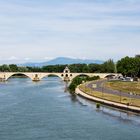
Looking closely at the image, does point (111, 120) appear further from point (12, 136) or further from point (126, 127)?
point (12, 136)

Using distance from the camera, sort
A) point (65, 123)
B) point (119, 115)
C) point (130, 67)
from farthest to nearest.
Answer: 1. point (130, 67)
2. point (119, 115)
3. point (65, 123)

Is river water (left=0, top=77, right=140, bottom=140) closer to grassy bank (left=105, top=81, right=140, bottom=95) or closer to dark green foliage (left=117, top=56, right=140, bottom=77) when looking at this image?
grassy bank (left=105, top=81, right=140, bottom=95)

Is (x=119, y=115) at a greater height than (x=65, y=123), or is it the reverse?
(x=119, y=115)

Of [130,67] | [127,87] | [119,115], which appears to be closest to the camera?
[119,115]

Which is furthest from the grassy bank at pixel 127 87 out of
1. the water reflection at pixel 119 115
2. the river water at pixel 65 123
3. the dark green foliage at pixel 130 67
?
the dark green foliage at pixel 130 67

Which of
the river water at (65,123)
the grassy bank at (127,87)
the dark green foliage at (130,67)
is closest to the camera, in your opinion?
the river water at (65,123)

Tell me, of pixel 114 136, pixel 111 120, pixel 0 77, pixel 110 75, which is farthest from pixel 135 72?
pixel 114 136

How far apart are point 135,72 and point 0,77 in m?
50.9

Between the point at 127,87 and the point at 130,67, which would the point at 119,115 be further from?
the point at 130,67

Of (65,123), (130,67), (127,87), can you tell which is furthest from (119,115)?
(130,67)

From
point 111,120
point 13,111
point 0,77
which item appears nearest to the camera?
point 111,120

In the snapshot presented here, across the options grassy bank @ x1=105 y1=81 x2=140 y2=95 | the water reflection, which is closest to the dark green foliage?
grassy bank @ x1=105 y1=81 x2=140 y2=95

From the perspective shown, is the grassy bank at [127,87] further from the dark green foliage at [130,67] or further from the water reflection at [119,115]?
the dark green foliage at [130,67]

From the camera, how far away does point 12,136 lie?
4075 cm
